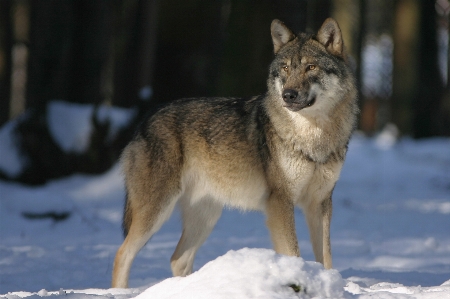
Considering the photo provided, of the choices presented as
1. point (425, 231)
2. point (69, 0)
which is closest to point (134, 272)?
point (425, 231)

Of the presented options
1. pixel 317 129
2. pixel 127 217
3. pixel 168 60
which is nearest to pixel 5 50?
pixel 168 60

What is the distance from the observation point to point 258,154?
538 cm

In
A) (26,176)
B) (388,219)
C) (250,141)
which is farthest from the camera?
(26,176)

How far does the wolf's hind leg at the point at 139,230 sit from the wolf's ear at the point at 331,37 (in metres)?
1.77

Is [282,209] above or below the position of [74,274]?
above

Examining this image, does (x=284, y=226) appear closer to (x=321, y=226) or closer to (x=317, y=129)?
(x=321, y=226)

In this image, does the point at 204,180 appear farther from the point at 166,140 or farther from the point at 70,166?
the point at 70,166

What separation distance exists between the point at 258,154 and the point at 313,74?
0.82 m

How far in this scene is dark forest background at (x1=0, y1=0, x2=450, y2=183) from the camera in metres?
10.4

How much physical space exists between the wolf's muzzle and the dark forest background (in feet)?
16.7

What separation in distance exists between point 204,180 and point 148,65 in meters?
9.42

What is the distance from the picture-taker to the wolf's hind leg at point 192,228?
580 cm

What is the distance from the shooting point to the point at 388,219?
923 centimetres

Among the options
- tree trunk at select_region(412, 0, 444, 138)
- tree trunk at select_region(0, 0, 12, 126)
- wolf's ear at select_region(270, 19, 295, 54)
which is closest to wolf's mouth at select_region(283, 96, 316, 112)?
wolf's ear at select_region(270, 19, 295, 54)
